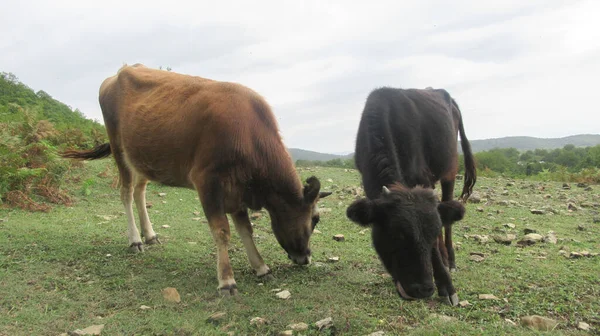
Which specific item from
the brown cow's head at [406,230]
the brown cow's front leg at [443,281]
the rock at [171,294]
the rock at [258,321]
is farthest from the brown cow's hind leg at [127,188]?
the brown cow's front leg at [443,281]

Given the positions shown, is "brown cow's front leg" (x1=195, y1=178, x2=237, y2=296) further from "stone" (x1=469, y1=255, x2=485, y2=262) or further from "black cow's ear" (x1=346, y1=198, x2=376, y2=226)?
"stone" (x1=469, y1=255, x2=485, y2=262)

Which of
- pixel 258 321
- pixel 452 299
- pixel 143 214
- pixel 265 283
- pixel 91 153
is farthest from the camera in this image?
pixel 91 153

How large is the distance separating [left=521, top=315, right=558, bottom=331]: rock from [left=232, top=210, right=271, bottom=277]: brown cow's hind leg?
2860 mm

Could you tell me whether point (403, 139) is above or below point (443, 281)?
above

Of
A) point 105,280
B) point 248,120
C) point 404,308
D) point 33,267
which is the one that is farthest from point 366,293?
point 33,267

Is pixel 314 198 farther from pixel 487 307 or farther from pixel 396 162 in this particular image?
pixel 487 307

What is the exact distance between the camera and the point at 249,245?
562 cm

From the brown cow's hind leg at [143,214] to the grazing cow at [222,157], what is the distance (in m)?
0.41

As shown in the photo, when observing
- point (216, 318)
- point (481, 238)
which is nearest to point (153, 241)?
point (216, 318)

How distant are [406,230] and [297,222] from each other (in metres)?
1.78

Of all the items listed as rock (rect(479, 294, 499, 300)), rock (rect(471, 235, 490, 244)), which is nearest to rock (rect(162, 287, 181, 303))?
rock (rect(479, 294, 499, 300))

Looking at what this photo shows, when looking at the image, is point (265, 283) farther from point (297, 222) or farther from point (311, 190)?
point (311, 190)

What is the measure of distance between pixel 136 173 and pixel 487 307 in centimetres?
501

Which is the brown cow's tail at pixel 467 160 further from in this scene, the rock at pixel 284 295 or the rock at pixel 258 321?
the rock at pixel 258 321
